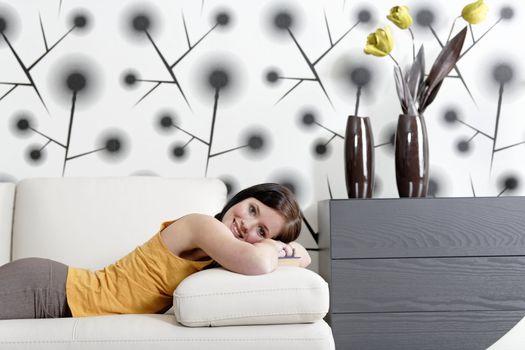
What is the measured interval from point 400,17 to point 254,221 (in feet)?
3.64

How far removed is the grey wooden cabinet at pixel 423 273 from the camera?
2.37 meters

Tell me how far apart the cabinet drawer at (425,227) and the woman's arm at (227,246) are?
474 mm

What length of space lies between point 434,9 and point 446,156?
0.64 metres

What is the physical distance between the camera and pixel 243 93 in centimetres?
280

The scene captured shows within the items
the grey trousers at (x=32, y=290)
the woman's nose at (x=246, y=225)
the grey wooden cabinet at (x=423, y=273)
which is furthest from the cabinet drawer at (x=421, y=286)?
the grey trousers at (x=32, y=290)

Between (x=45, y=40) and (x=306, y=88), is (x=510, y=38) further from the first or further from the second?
(x=45, y=40)

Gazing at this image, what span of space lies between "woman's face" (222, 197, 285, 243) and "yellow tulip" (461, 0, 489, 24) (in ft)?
4.09

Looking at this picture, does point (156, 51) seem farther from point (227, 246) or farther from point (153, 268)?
point (227, 246)

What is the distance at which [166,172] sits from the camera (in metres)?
2.77

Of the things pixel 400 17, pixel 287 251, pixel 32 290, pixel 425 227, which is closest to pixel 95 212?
pixel 32 290

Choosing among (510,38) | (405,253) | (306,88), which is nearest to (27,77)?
(306,88)

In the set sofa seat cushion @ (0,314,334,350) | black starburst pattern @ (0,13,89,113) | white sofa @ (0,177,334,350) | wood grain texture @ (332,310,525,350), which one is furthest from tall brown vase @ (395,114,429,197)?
black starburst pattern @ (0,13,89,113)

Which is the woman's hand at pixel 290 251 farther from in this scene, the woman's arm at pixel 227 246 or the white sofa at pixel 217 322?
the white sofa at pixel 217 322

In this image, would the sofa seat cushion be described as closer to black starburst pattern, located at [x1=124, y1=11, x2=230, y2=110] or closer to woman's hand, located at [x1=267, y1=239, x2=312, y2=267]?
woman's hand, located at [x1=267, y1=239, x2=312, y2=267]
